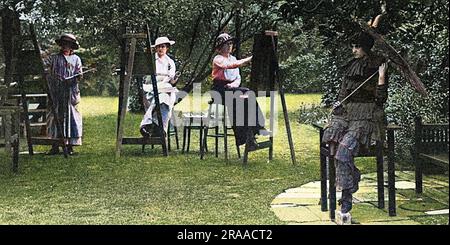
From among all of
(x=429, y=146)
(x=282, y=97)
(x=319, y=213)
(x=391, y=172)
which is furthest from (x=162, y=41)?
(x=429, y=146)

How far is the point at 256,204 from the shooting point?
325 cm

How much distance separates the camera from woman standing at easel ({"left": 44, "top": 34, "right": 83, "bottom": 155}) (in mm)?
3535

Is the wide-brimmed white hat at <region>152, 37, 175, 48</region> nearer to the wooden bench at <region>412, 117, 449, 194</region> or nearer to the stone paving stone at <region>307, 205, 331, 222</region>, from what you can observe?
the stone paving stone at <region>307, 205, 331, 222</region>

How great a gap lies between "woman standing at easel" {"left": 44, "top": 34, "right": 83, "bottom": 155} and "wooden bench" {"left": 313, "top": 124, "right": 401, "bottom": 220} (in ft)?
4.01

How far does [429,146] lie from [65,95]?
6.06ft

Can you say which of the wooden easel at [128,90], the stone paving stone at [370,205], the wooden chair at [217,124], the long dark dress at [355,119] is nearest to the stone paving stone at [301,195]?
the stone paving stone at [370,205]

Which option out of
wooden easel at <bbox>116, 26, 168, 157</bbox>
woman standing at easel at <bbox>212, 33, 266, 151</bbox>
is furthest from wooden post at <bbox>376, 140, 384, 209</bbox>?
wooden easel at <bbox>116, 26, 168, 157</bbox>

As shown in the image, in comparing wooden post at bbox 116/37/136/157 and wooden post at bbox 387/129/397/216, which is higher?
wooden post at bbox 116/37/136/157

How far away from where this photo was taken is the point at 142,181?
3414 millimetres

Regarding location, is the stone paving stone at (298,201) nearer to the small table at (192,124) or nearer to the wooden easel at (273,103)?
the wooden easel at (273,103)

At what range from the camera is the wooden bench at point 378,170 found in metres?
3.06

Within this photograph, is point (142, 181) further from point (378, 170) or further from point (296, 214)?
point (378, 170)

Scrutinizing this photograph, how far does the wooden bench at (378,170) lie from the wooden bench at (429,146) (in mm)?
125
